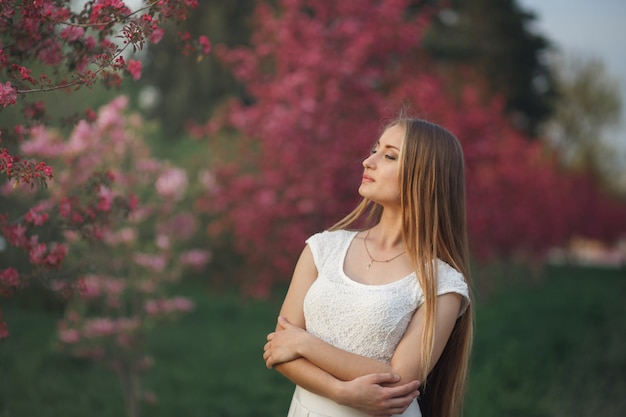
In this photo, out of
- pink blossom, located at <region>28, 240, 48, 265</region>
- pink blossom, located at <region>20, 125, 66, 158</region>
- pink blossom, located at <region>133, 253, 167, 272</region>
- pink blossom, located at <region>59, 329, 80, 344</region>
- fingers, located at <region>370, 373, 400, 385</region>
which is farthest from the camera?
pink blossom, located at <region>133, 253, 167, 272</region>

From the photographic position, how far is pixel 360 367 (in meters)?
2.40

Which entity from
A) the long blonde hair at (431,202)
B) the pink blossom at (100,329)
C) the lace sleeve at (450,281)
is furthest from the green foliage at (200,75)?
the lace sleeve at (450,281)

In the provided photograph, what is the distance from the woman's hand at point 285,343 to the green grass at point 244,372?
267cm

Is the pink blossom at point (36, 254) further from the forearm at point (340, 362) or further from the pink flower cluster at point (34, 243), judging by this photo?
the forearm at point (340, 362)


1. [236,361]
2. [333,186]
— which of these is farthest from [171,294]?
[333,186]

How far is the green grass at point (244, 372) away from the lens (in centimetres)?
613

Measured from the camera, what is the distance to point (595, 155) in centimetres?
3456

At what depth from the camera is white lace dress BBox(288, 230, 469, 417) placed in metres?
2.46

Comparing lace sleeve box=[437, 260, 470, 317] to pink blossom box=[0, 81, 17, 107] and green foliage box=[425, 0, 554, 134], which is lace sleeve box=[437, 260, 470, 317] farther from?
green foliage box=[425, 0, 554, 134]

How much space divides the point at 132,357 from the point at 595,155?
32385 millimetres

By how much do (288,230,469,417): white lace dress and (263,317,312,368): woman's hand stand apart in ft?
0.32

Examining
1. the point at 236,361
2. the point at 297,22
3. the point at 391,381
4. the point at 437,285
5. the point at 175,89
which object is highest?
the point at 175,89

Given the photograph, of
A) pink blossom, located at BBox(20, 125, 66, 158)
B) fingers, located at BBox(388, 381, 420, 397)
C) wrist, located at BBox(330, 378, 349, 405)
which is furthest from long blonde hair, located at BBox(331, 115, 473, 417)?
pink blossom, located at BBox(20, 125, 66, 158)

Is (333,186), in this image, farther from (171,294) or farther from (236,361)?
(171,294)
